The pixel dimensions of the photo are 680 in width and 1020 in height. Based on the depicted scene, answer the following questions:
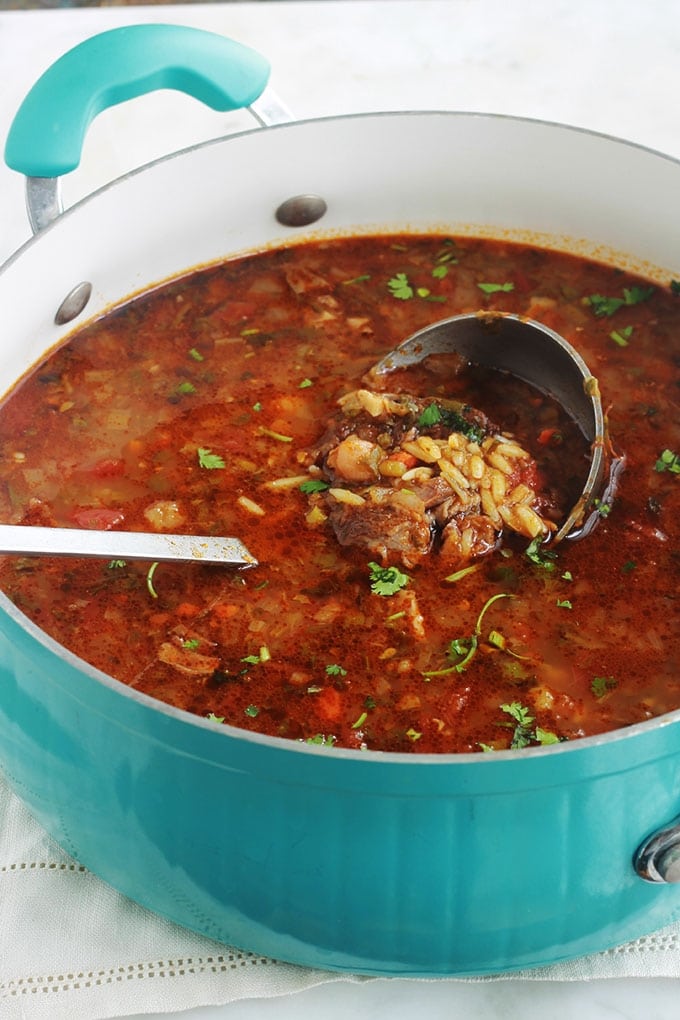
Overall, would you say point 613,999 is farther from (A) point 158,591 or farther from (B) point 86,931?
(A) point 158,591

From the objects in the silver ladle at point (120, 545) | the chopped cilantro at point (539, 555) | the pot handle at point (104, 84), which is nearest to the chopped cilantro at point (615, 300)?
the chopped cilantro at point (539, 555)

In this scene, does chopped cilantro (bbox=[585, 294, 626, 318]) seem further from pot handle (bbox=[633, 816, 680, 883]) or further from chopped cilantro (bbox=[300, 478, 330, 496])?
pot handle (bbox=[633, 816, 680, 883])

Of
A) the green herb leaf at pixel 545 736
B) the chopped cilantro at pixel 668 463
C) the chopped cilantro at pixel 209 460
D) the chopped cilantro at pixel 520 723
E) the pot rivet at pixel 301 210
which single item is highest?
the pot rivet at pixel 301 210

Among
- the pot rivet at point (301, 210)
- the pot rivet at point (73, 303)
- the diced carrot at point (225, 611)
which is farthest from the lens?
the pot rivet at point (301, 210)

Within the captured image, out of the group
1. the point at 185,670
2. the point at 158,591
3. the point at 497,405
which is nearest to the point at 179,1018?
the point at 185,670

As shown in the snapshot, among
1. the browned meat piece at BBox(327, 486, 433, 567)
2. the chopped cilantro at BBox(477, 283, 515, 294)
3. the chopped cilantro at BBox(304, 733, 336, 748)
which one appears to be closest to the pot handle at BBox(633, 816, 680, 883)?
the chopped cilantro at BBox(304, 733, 336, 748)

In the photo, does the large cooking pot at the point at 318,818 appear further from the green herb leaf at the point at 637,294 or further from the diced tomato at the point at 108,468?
the green herb leaf at the point at 637,294
